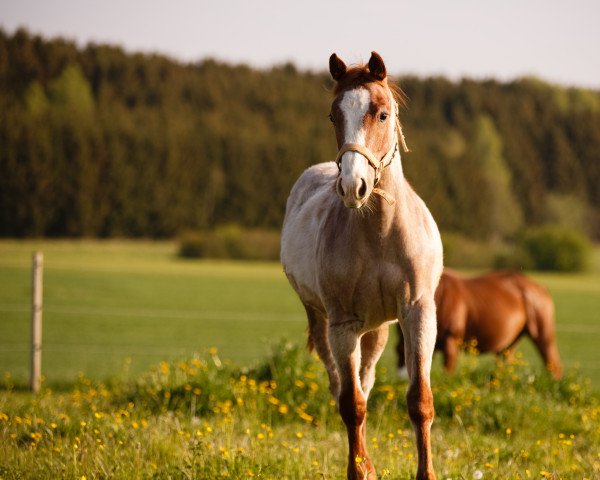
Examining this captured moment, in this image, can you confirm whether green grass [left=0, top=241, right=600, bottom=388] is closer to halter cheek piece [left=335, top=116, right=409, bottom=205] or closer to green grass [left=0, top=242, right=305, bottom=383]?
green grass [left=0, top=242, right=305, bottom=383]

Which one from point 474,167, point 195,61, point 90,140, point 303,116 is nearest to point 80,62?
point 195,61

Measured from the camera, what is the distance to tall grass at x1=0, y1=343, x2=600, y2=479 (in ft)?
14.8

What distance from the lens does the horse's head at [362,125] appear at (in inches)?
144

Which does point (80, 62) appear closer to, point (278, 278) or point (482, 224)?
point (482, 224)

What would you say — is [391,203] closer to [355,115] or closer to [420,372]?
[355,115]

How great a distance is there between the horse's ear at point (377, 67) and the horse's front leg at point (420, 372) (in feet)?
3.97

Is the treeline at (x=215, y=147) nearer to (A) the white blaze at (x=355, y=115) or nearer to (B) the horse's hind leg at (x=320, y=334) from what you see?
(B) the horse's hind leg at (x=320, y=334)

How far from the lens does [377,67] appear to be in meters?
4.00

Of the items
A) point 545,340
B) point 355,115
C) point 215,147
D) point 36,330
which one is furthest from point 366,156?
point 215,147

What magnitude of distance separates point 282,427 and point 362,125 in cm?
320

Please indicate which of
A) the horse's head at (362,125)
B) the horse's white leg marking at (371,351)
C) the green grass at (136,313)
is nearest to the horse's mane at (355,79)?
the horse's head at (362,125)

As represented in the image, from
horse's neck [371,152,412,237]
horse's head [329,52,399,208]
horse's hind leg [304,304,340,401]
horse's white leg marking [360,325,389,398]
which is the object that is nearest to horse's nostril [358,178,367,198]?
horse's head [329,52,399,208]

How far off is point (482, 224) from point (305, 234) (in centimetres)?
5587

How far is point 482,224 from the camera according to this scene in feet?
194
